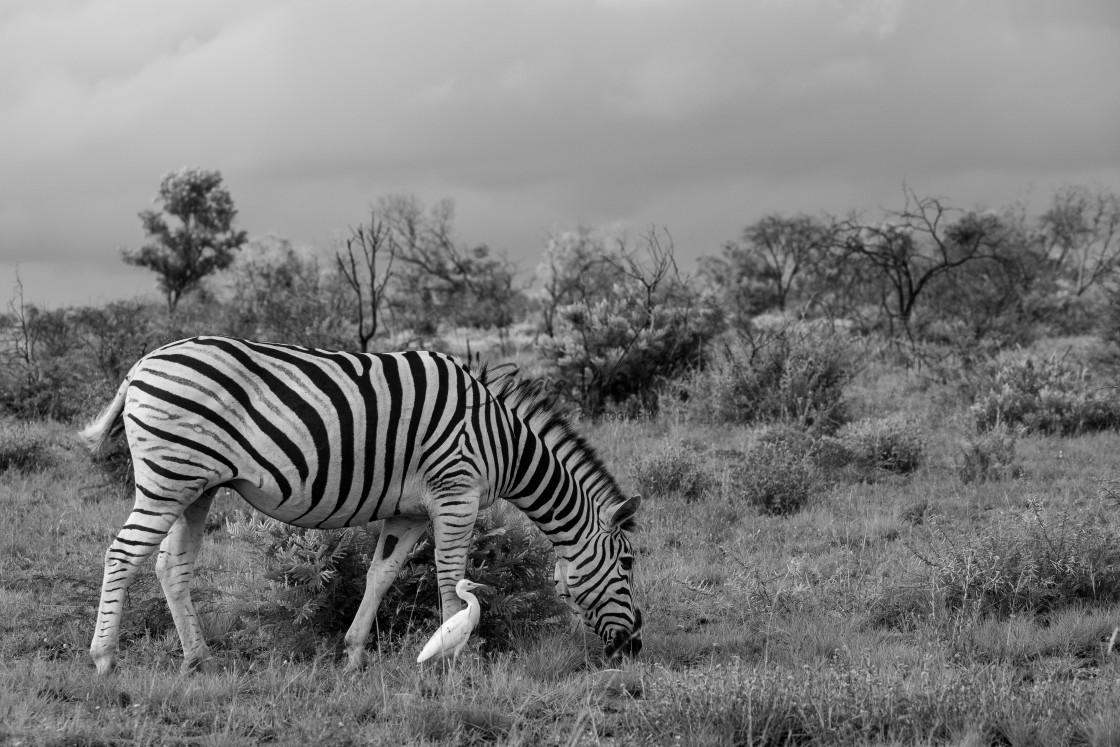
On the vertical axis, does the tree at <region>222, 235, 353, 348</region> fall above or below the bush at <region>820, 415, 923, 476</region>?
above

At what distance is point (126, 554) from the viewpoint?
6.17 meters

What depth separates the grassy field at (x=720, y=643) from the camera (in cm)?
533

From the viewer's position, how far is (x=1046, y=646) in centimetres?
695

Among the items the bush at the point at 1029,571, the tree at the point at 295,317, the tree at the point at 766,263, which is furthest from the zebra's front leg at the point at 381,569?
the tree at the point at 766,263

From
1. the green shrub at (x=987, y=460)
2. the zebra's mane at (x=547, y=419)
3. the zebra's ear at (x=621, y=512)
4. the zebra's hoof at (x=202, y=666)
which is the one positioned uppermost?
the zebra's mane at (x=547, y=419)

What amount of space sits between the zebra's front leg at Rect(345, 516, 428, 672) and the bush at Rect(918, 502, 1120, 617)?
3584 mm

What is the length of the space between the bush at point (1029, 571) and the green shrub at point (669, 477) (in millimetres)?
3315

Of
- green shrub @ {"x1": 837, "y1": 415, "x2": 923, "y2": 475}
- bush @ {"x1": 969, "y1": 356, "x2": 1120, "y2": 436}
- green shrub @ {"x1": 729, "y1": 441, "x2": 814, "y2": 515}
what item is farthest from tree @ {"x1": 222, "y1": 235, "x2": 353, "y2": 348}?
bush @ {"x1": 969, "y1": 356, "x2": 1120, "y2": 436}

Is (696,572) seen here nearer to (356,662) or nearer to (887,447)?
(356,662)

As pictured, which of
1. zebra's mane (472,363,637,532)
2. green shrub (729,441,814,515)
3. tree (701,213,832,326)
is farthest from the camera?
tree (701,213,832,326)

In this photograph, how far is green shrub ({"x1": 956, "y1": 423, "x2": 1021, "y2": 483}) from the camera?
1162 cm

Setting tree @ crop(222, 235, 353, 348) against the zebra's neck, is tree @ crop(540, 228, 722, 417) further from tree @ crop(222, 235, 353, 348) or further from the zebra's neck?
the zebra's neck

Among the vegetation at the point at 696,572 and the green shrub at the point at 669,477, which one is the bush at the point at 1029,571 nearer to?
the vegetation at the point at 696,572

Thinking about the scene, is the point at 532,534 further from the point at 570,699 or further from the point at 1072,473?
the point at 1072,473
